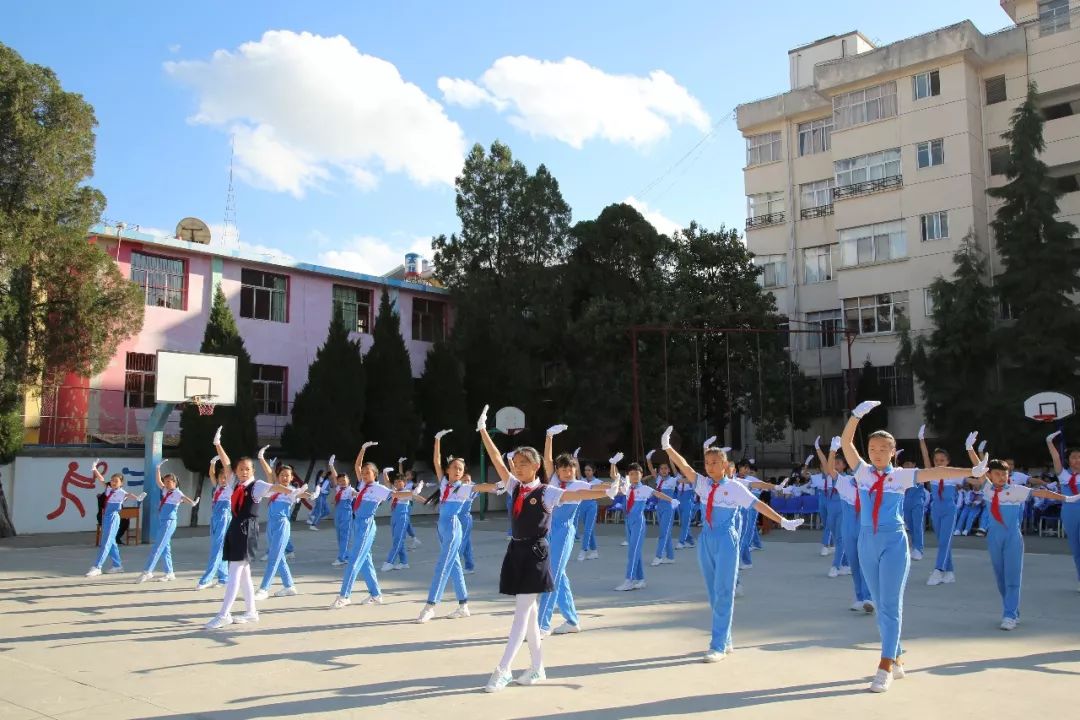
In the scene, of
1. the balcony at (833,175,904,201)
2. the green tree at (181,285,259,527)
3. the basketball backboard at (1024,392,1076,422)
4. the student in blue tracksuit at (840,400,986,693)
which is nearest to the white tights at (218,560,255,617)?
the student in blue tracksuit at (840,400,986,693)

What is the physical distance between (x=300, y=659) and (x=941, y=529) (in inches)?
359

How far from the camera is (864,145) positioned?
32750 millimetres

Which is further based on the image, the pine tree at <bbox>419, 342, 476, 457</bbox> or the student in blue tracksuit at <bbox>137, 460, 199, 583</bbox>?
the pine tree at <bbox>419, 342, 476, 457</bbox>

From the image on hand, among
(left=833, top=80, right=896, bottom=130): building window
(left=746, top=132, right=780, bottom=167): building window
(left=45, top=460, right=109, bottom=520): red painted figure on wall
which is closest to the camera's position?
(left=45, top=460, right=109, bottom=520): red painted figure on wall

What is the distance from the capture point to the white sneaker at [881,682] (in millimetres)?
6547

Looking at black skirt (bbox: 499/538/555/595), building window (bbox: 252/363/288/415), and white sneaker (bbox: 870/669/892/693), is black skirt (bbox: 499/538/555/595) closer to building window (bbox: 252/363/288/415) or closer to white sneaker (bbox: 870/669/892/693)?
white sneaker (bbox: 870/669/892/693)

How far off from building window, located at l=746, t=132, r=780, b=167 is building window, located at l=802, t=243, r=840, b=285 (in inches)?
165

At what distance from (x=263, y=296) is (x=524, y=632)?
2604 centimetres

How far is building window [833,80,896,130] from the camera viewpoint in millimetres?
32328

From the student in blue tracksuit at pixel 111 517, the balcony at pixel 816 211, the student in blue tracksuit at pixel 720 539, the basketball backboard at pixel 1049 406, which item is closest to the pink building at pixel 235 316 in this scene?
the student in blue tracksuit at pixel 111 517

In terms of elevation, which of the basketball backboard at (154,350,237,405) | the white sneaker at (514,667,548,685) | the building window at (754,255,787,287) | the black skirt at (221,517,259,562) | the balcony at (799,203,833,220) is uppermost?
the balcony at (799,203,833,220)

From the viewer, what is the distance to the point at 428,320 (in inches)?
1391

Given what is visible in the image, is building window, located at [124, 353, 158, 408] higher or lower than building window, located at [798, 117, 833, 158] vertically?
lower

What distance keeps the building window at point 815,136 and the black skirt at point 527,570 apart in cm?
3173
